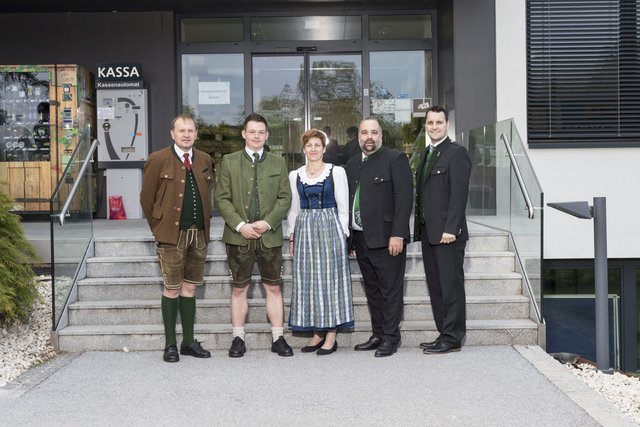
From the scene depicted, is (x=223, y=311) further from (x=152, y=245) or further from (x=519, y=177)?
(x=519, y=177)

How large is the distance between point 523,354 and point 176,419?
2596mm

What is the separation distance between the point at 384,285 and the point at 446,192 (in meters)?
0.80

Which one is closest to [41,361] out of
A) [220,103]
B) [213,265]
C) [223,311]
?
[223,311]

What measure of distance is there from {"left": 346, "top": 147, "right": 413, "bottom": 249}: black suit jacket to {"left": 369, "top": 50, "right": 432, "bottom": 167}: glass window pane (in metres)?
5.13

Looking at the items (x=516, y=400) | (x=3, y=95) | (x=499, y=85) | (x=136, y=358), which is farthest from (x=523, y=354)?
(x=3, y=95)

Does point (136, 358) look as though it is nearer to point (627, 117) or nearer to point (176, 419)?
point (176, 419)

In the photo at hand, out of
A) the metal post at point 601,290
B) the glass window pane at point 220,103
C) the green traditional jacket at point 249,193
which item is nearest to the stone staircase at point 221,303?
the metal post at point 601,290

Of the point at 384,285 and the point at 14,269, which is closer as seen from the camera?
the point at 384,285

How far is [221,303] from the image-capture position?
5.83m

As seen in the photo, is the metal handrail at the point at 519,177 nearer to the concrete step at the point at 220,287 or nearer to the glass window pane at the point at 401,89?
the concrete step at the point at 220,287

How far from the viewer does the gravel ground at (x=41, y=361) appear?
4641mm

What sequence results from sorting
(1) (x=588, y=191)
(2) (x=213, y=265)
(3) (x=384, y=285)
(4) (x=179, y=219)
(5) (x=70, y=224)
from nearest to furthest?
(4) (x=179, y=219), (3) (x=384, y=285), (5) (x=70, y=224), (2) (x=213, y=265), (1) (x=588, y=191)

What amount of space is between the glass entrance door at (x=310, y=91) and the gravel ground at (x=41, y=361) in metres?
4.80

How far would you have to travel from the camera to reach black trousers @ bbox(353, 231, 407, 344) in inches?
207
